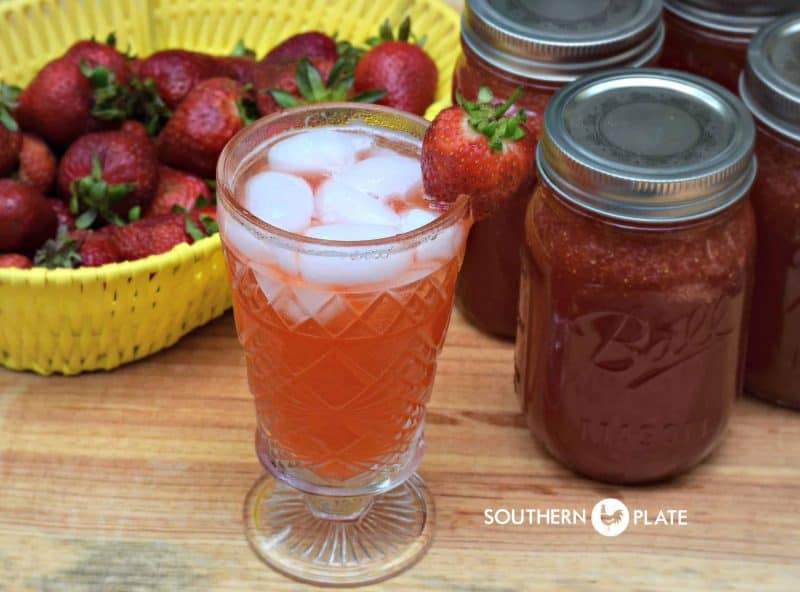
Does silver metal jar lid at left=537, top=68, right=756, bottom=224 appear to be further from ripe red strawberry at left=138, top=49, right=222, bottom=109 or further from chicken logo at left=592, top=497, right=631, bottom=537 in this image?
ripe red strawberry at left=138, top=49, right=222, bottom=109

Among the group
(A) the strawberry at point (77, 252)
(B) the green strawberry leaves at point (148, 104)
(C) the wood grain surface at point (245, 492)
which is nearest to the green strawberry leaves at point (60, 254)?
(A) the strawberry at point (77, 252)

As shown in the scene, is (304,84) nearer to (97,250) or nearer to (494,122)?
(97,250)

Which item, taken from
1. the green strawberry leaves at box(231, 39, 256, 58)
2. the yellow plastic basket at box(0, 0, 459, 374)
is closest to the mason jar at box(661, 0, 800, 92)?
the yellow plastic basket at box(0, 0, 459, 374)

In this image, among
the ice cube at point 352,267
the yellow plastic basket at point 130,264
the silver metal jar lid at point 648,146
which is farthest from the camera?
the yellow plastic basket at point 130,264

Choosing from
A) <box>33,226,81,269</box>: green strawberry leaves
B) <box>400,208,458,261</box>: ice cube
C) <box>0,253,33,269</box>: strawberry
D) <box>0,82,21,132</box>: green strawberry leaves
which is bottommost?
<box>33,226,81,269</box>: green strawberry leaves

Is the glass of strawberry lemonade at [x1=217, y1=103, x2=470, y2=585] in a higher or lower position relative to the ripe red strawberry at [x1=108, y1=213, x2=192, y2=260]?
higher

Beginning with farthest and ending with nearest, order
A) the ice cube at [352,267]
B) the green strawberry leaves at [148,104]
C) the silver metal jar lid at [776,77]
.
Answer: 1. the green strawberry leaves at [148,104]
2. the silver metal jar lid at [776,77]
3. the ice cube at [352,267]

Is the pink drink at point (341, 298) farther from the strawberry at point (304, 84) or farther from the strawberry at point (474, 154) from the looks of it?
the strawberry at point (304, 84)
